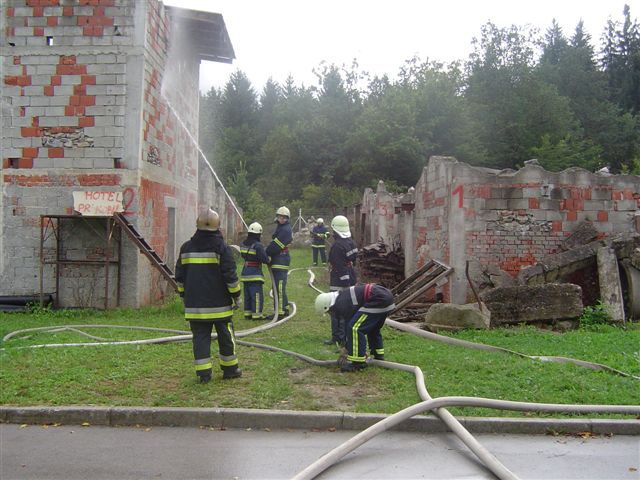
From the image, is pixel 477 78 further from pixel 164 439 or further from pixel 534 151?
pixel 164 439

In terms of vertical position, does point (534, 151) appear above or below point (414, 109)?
below

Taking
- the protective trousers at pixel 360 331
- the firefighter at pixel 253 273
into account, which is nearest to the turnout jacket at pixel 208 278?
the protective trousers at pixel 360 331

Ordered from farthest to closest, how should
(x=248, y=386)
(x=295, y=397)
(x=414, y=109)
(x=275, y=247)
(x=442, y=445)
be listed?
(x=414, y=109) < (x=275, y=247) < (x=248, y=386) < (x=295, y=397) < (x=442, y=445)

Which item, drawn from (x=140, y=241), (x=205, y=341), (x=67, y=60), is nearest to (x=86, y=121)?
(x=67, y=60)

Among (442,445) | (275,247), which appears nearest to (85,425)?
(442,445)

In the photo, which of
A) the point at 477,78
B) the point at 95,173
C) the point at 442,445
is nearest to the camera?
the point at 442,445

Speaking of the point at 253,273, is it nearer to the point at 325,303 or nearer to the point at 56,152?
the point at 325,303

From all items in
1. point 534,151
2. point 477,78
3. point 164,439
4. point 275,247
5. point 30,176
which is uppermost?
point 477,78

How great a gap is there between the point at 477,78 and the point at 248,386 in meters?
51.9

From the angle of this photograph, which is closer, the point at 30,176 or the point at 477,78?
the point at 30,176

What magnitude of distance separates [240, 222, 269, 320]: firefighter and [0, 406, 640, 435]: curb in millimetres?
5162

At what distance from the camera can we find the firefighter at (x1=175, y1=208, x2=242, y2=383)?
20.1ft

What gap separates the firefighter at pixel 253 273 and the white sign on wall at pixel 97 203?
8.71ft

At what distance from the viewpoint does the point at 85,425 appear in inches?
205
